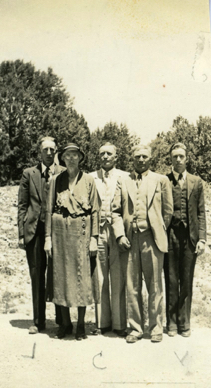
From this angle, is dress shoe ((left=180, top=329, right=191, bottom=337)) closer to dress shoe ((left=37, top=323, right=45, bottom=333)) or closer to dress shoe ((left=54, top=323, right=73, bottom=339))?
dress shoe ((left=54, top=323, right=73, bottom=339))

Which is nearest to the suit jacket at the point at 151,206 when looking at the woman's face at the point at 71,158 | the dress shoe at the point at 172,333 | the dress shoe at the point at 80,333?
the woman's face at the point at 71,158

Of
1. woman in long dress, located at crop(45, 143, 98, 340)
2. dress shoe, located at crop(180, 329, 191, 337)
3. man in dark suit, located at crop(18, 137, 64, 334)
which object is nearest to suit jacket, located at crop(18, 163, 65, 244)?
man in dark suit, located at crop(18, 137, 64, 334)

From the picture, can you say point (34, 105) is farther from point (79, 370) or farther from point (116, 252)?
point (79, 370)

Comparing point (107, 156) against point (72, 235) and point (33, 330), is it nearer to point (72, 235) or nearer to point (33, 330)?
point (72, 235)

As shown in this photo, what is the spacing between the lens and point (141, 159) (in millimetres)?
4711

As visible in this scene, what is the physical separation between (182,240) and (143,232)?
54 centimetres

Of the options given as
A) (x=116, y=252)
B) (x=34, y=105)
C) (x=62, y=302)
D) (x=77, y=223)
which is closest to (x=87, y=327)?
(x=62, y=302)

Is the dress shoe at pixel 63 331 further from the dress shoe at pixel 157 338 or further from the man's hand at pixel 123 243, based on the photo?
the man's hand at pixel 123 243

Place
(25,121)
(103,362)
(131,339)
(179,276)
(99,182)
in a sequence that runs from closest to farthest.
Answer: (103,362), (131,339), (179,276), (99,182), (25,121)

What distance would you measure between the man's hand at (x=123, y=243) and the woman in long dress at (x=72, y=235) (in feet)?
0.93

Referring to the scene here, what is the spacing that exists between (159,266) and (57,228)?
1261mm

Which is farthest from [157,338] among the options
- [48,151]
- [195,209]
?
[48,151]

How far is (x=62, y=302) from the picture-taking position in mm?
4715

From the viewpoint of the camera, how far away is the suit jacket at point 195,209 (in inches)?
192
